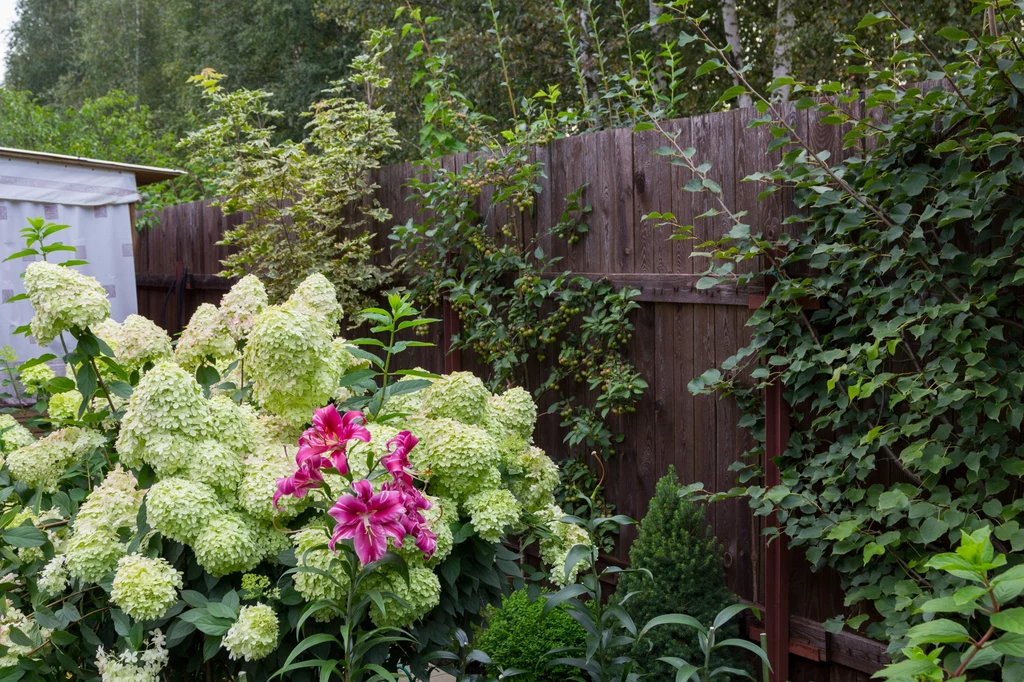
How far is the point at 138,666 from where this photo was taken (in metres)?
1.62

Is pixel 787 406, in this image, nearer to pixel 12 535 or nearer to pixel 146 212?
pixel 12 535

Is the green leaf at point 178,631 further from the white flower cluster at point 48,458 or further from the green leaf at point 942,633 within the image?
the green leaf at point 942,633

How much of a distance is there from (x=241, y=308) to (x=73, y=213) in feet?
13.3

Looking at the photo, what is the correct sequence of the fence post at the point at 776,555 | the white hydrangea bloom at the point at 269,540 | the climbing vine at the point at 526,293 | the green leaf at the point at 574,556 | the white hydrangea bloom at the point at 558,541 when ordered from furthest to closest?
the climbing vine at the point at 526,293
the fence post at the point at 776,555
the white hydrangea bloom at the point at 558,541
the green leaf at the point at 574,556
the white hydrangea bloom at the point at 269,540

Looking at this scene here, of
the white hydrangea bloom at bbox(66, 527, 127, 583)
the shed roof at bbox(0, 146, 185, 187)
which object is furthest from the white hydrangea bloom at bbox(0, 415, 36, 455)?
the shed roof at bbox(0, 146, 185, 187)

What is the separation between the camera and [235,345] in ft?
6.86

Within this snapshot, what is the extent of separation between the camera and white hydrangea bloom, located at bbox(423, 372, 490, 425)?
184cm

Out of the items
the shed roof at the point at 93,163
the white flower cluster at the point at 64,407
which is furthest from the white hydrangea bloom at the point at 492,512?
the shed roof at the point at 93,163

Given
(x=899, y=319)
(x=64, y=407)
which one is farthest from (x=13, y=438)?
(x=899, y=319)

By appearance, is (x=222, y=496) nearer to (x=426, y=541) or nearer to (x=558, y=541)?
(x=426, y=541)

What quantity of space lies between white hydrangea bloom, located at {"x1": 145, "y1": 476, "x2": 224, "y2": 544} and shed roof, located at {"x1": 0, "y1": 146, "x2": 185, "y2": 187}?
4.27 meters

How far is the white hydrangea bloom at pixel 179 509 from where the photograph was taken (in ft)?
4.99

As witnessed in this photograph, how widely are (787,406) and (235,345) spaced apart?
1768 millimetres

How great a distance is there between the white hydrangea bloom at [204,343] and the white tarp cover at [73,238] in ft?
10.6
